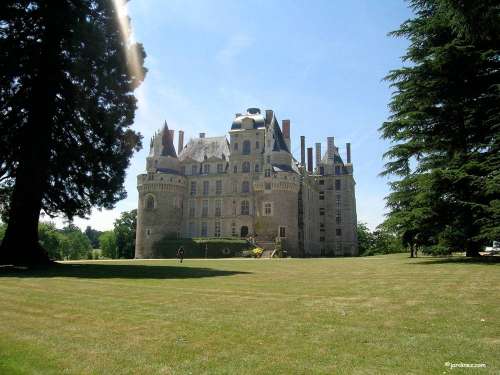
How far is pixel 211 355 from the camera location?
5727 mm

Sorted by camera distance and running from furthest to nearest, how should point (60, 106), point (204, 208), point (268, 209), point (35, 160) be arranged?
point (204, 208)
point (268, 209)
point (60, 106)
point (35, 160)

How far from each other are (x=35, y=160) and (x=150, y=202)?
104 ft

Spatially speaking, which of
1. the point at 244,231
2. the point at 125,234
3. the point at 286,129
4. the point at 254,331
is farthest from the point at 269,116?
the point at 254,331

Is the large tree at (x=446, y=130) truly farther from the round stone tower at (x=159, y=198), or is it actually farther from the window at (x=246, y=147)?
the round stone tower at (x=159, y=198)

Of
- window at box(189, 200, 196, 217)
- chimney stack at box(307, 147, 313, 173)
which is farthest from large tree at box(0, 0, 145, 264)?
chimney stack at box(307, 147, 313, 173)

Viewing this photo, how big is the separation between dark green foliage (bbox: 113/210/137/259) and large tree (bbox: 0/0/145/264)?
43551 millimetres

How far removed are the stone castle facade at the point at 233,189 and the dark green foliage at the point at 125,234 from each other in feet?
51.3

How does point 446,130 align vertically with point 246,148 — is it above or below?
below

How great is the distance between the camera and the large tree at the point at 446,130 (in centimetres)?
1970

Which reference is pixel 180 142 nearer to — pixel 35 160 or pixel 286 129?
pixel 286 129

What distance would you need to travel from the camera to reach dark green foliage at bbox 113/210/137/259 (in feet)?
216

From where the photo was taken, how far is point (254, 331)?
6688 mm

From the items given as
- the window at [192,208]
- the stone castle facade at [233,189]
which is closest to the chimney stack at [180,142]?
the stone castle facade at [233,189]

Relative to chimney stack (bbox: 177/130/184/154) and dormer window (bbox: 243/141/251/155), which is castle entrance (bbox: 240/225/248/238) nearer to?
dormer window (bbox: 243/141/251/155)
